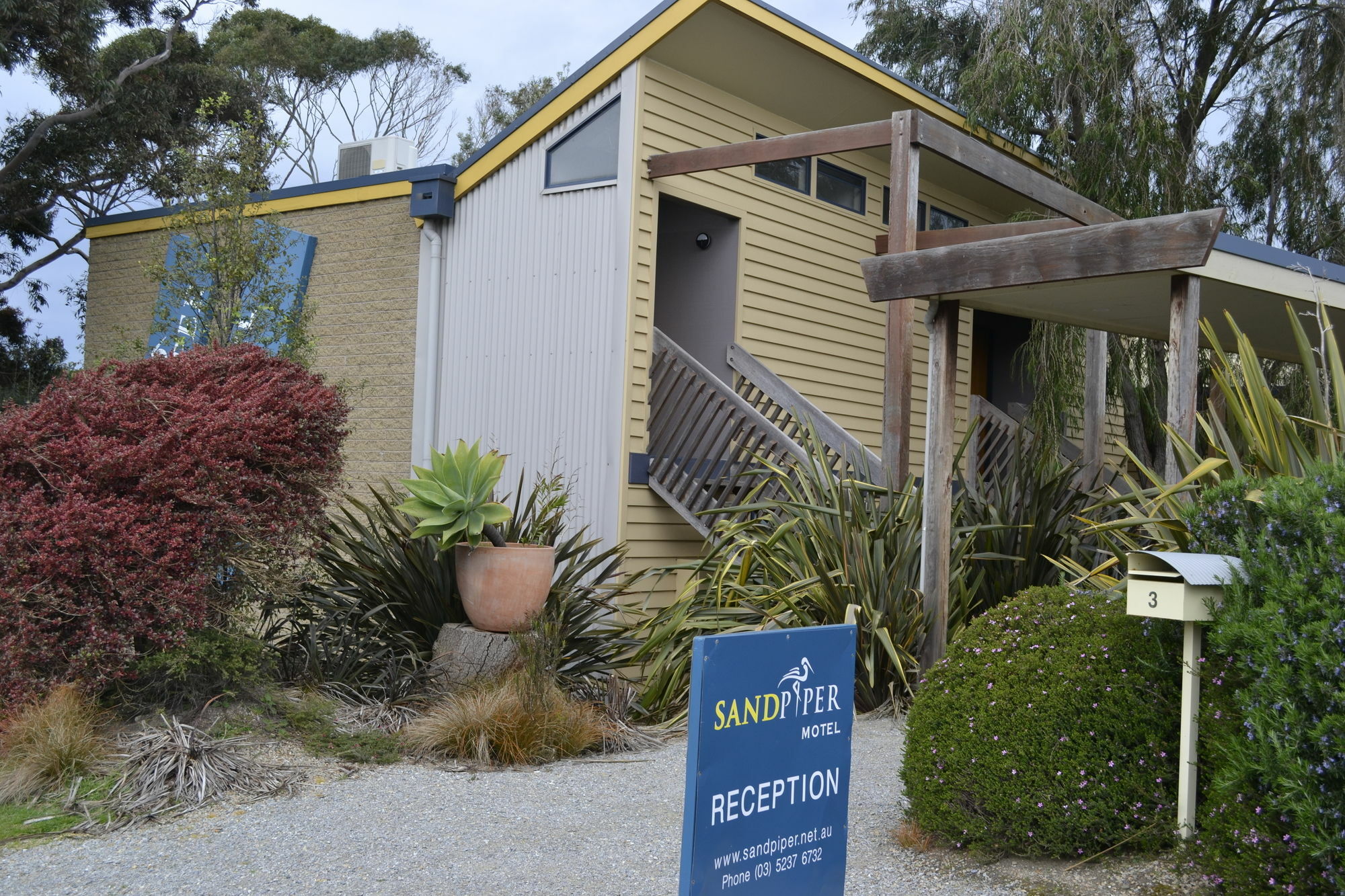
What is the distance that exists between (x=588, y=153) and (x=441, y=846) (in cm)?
658

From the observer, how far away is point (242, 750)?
584 cm

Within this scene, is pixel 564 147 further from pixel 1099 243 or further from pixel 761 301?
pixel 1099 243

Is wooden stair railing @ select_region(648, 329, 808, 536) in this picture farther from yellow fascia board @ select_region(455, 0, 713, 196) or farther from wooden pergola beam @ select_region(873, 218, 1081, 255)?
yellow fascia board @ select_region(455, 0, 713, 196)

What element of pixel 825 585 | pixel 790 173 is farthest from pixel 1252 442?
pixel 790 173

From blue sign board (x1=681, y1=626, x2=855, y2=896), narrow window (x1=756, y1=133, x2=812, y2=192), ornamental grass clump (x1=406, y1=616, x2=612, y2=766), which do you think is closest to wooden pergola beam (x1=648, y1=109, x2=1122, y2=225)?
narrow window (x1=756, y1=133, x2=812, y2=192)

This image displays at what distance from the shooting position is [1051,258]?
6.10 m

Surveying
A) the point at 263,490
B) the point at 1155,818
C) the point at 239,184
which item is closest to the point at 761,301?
the point at 239,184

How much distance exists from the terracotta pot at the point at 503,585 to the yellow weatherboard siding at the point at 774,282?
2.14 metres

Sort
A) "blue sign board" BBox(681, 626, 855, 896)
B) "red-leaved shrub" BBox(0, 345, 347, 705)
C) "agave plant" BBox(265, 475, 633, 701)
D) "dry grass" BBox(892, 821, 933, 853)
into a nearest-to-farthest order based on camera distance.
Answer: "blue sign board" BBox(681, 626, 855, 896), "dry grass" BBox(892, 821, 933, 853), "red-leaved shrub" BBox(0, 345, 347, 705), "agave plant" BBox(265, 475, 633, 701)

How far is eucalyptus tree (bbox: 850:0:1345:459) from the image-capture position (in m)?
12.3

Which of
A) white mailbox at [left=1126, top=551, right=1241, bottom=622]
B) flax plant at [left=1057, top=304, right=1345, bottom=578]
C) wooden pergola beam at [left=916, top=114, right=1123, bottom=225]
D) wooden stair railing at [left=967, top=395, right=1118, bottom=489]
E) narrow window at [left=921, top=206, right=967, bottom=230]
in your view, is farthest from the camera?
narrow window at [left=921, top=206, right=967, bottom=230]

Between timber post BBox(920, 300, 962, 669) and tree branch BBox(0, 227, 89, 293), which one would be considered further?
tree branch BBox(0, 227, 89, 293)

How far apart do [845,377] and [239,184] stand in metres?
6.26

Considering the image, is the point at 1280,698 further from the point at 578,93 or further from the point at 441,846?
the point at 578,93
